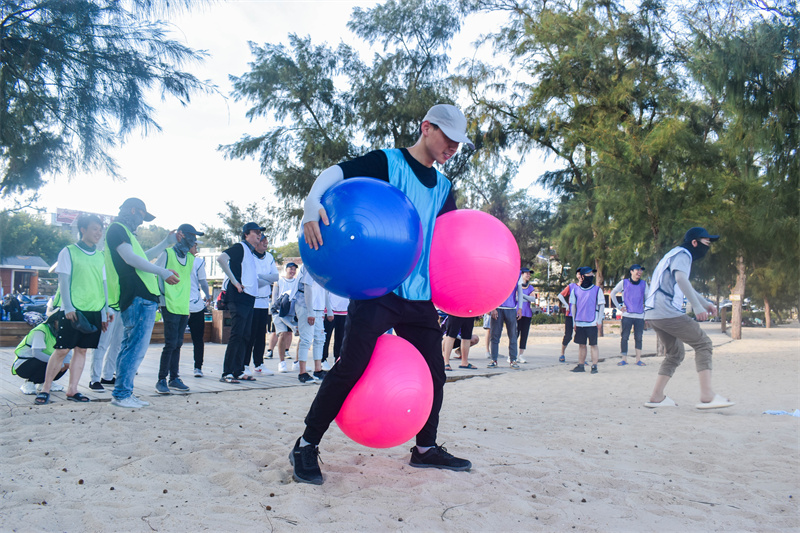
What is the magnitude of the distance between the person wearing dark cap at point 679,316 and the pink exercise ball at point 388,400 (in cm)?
407

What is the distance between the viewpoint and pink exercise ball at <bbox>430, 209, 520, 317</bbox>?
3.39 m

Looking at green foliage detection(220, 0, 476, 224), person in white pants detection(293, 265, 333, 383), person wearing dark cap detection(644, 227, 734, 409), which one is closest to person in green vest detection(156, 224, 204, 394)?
person in white pants detection(293, 265, 333, 383)

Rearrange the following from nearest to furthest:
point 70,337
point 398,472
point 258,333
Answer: point 398,472
point 70,337
point 258,333

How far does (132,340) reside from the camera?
5.43 meters

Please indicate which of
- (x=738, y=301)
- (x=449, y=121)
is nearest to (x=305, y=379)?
(x=449, y=121)

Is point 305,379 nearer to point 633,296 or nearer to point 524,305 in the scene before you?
point 524,305

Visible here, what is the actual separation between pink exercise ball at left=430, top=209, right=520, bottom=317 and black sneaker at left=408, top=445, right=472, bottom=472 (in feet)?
2.98

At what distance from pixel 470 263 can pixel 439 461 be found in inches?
50.4

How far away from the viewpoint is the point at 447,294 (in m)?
3.46

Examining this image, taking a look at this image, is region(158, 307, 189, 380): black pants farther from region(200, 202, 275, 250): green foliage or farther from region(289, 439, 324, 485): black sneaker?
region(200, 202, 275, 250): green foliage

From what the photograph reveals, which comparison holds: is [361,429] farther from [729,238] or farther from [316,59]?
[316,59]

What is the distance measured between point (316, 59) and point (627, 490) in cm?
2585

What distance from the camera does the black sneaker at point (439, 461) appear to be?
354cm

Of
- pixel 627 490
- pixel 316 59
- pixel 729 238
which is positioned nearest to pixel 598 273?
pixel 729 238
